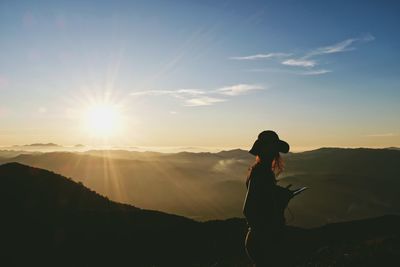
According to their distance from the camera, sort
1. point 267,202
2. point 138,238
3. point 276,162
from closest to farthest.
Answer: point 267,202, point 276,162, point 138,238

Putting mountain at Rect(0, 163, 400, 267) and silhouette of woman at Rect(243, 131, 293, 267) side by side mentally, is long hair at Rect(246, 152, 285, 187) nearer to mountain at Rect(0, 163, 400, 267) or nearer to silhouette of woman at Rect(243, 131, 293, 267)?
silhouette of woman at Rect(243, 131, 293, 267)

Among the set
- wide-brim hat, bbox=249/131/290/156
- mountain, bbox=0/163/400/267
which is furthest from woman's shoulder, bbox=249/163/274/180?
mountain, bbox=0/163/400/267

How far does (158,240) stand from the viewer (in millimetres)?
24859

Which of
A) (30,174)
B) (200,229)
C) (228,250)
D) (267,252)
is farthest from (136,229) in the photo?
(267,252)

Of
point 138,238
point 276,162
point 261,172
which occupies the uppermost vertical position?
point 276,162

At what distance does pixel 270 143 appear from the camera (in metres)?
6.97

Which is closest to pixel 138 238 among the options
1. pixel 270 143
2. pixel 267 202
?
pixel 267 202

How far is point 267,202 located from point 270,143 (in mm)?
1028

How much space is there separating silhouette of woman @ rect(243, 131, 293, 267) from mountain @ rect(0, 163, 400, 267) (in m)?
7.66

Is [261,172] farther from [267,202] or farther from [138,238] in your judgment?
[138,238]

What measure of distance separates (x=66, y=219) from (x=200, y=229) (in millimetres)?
9146

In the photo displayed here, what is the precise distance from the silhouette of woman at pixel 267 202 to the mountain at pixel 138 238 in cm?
766

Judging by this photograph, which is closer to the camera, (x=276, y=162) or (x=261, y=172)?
(x=261, y=172)

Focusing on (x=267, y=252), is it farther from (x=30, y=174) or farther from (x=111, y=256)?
(x=30, y=174)
